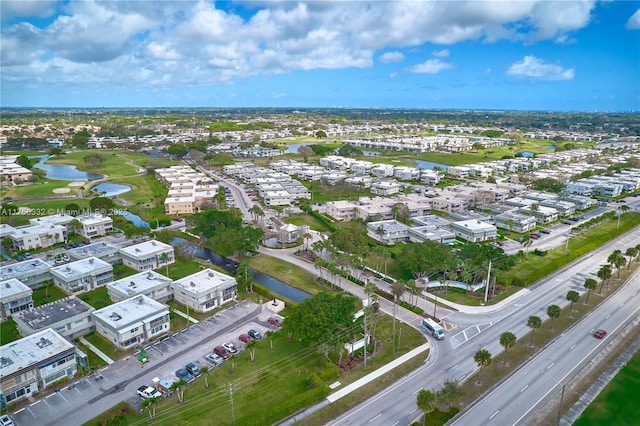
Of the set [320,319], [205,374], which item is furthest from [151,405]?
[320,319]

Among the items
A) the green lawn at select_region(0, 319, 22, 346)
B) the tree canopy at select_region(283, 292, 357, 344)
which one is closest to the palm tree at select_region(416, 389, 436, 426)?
the tree canopy at select_region(283, 292, 357, 344)

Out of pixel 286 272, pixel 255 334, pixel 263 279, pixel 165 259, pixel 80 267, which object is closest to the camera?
pixel 255 334

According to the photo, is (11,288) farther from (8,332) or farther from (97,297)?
(97,297)

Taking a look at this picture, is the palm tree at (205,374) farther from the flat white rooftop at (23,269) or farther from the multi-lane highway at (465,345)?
the flat white rooftop at (23,269)

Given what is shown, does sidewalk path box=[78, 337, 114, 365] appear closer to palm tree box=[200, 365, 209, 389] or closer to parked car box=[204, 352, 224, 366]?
parked car box=[204, 352, 224, 366]

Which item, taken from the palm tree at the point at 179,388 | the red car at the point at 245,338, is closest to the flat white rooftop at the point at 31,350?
the palm tree at the point at 179,388

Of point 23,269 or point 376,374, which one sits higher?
point 23,269

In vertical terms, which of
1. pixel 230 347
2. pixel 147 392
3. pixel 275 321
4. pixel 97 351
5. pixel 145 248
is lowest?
pixel 97 351
